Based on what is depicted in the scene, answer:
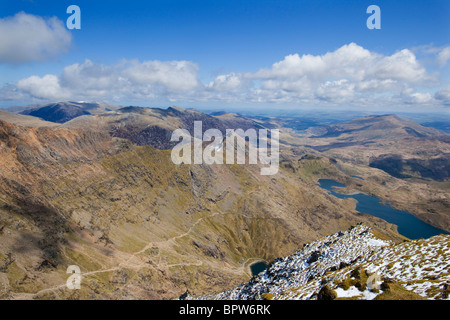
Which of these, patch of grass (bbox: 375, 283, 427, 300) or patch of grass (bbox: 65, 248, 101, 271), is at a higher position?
patch of grass (bbox: 375, 283, 427, 300)

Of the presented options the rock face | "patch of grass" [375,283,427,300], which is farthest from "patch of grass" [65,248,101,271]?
"patch of grass" [375,283,427,300]

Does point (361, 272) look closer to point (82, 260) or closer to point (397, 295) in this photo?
point (397, 295)

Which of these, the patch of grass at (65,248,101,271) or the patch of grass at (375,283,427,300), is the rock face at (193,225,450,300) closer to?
the patch of grass at (375,283,427,300)

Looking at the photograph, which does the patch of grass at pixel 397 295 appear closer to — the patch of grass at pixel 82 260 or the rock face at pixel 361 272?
the rock face at pixel 361 272

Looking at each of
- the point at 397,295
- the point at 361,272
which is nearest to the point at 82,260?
the point at 361,272

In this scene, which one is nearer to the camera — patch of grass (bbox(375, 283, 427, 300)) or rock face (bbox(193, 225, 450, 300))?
patch of grass (bbox(375, 283, 427, 300))

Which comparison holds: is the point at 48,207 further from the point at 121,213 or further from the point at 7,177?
the point at 121,213

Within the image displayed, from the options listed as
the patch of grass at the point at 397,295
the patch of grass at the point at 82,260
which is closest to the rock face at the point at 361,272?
the patch of grass at the point at 397,295
